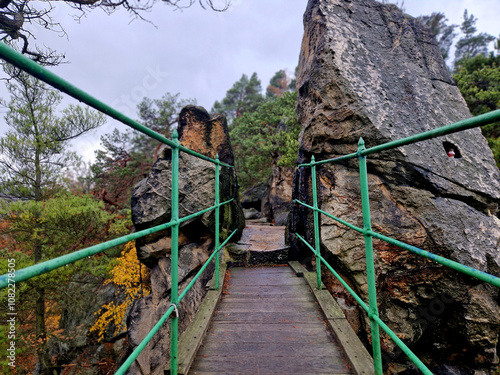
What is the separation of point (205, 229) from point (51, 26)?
486 cm

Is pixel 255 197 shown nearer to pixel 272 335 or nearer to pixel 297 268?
pixel 297 268

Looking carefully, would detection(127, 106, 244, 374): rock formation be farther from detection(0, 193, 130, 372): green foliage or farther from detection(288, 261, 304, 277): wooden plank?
detection(0, 193, 130, 372): green foliage

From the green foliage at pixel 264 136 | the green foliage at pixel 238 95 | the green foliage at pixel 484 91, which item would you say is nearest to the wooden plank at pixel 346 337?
the green foliage at pixel 264 136

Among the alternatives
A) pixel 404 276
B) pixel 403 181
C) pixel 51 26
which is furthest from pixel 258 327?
pixel 51 26

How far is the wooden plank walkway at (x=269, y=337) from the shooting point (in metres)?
1.63

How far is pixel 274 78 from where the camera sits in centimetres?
2794

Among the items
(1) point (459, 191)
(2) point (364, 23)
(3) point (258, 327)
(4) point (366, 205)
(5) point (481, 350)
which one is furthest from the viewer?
(2) point (364, 23)

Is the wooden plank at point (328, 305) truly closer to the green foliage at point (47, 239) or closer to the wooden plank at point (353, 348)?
the wooden plank at point (353, 348)

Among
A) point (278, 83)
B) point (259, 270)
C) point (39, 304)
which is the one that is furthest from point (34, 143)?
point (278, 83)

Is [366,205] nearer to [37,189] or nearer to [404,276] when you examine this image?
[404,276]

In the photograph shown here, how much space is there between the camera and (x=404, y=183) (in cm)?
279

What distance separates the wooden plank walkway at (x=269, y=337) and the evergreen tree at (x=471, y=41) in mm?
22579

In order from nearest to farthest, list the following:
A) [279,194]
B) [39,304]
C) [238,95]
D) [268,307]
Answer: [268,307], [39,304], [279,194], [238,95]

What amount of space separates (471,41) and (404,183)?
22786mm
